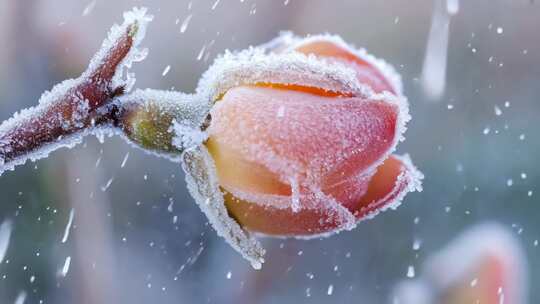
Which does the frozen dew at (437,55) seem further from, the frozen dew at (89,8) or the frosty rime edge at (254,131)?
the frosty rime edge at (254,131)

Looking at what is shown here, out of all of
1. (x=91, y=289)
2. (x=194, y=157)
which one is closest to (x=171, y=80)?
(x=91, y=289)

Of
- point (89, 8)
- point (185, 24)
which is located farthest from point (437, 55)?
point (89, 8)

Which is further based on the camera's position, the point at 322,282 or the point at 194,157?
the point at 322,282

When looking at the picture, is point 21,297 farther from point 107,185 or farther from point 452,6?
point 452,6

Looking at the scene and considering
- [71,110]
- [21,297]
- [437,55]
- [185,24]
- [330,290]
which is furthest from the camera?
[437,55]

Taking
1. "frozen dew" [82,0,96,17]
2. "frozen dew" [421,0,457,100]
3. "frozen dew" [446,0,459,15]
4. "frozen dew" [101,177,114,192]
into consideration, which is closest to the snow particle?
"frozen dew" [101,177,114,192]

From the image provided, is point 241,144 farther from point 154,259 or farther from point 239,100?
point 154,259
